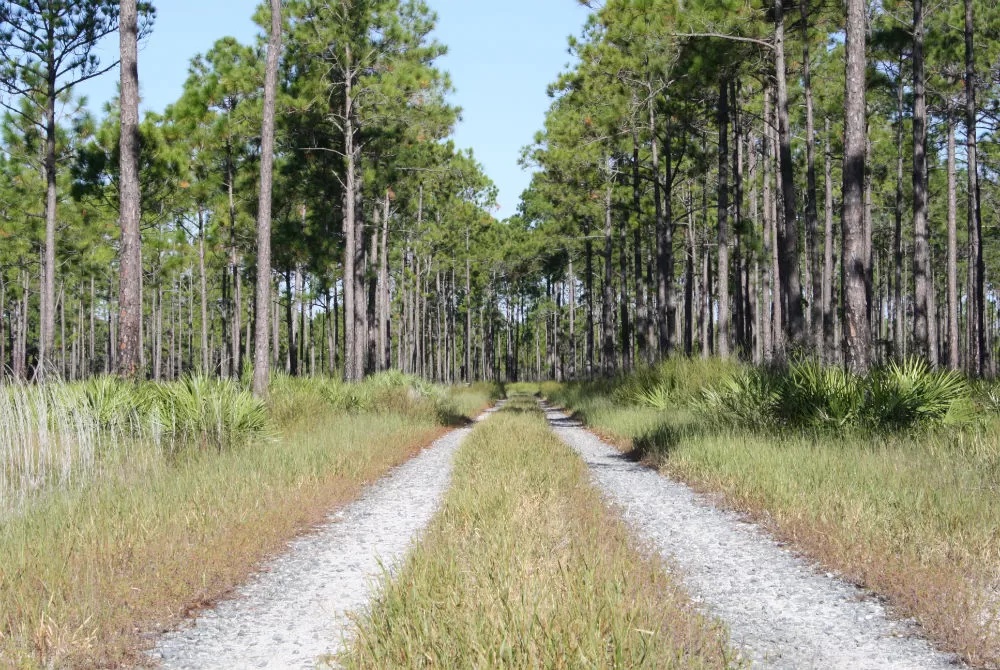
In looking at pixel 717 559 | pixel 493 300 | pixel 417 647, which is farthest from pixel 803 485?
pixel 493 300

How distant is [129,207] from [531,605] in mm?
11816

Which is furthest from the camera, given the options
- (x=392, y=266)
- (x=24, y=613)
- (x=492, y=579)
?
(x=392, y=266)

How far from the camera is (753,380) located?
39.5 ft

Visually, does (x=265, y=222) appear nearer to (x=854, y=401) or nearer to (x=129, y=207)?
(x=129, y=207)

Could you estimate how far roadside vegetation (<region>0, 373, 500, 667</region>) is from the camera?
3.69 metres

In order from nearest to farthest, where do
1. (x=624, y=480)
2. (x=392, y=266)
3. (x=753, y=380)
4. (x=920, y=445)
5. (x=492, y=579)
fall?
(x=492, y=579) → (x=920, y=445) → (x=624, y=480) → (x=753, y=380) → (x=392, y=266)

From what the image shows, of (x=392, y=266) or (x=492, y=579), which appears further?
(x=392, y=266)

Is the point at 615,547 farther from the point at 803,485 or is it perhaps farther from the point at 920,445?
the point at 920,445

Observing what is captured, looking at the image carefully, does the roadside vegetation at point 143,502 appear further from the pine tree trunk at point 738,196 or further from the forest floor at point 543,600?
the pine tree trunk at point 738,196

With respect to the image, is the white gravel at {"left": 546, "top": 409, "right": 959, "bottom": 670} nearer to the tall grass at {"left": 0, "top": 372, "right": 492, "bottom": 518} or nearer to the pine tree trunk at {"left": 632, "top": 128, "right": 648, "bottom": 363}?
the tall grass at {"left": 0, "top": 372, "right": 492, "bottom": 518}

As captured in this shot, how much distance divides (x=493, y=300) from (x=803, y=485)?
58.2 meters

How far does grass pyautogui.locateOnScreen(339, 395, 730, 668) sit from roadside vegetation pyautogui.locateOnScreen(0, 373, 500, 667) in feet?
4.56

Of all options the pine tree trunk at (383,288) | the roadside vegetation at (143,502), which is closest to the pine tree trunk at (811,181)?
the roadside vegetation at (143,502)

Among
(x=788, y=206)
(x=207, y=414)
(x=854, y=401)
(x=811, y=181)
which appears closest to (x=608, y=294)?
(x=811, y=181)
